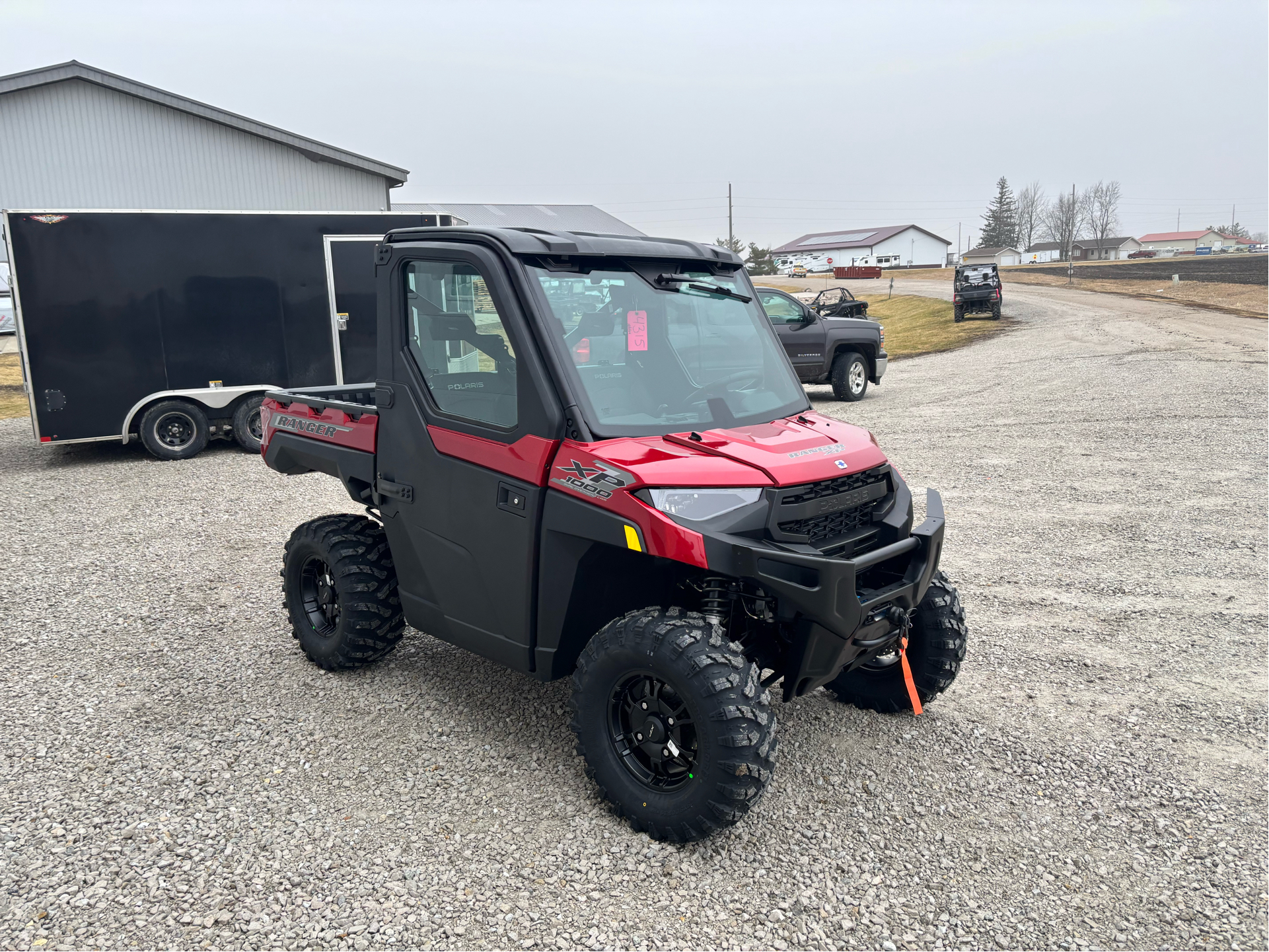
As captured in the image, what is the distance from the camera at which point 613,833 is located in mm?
3529

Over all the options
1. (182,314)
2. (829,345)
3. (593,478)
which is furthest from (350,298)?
(593,478)

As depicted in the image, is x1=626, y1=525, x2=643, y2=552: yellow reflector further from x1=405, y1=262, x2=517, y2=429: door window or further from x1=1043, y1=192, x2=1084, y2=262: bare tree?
x1=1043, y1=192, x2=1084, y2=262: bare tree

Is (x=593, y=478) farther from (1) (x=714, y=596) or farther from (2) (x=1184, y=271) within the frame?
(2) (x=1184, y=271)

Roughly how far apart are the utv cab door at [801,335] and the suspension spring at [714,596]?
39.9 feet

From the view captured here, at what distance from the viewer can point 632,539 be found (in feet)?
10.9

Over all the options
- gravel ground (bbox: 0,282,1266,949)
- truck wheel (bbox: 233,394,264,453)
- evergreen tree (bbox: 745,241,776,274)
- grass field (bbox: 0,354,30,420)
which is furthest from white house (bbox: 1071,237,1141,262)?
gravel ground (bbox: 0,282,1266,949)

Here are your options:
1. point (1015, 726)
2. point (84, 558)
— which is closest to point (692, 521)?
point (1015, 726)

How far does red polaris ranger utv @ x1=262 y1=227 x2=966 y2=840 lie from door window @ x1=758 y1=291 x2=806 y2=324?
11.2 meters

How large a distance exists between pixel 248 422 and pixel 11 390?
10.3 meters

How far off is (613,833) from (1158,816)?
2238mm

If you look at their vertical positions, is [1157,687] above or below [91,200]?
below

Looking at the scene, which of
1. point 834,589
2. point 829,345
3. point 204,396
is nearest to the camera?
point 834,589

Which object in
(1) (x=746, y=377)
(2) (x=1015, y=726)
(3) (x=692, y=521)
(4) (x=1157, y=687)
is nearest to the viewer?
(3) (x=692, y=521)

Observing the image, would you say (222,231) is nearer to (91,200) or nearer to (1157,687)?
(1157,687)
